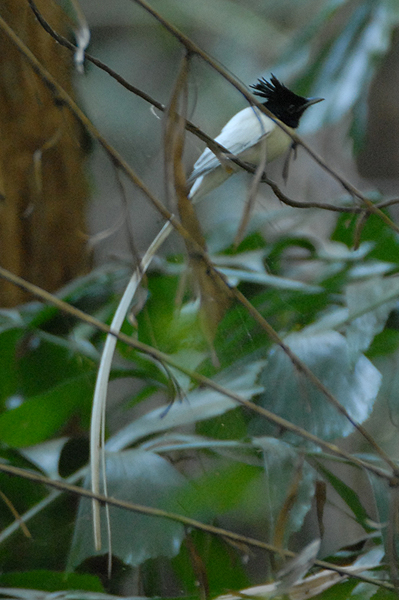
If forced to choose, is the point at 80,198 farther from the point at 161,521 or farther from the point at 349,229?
the point at 161,521

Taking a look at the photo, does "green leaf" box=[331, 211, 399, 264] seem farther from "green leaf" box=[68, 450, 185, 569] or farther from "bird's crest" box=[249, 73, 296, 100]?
"green leaf" box=[68, 450, 185, 569]

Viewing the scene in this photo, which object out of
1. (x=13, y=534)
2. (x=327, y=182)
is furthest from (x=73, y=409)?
(x=327, y=182)

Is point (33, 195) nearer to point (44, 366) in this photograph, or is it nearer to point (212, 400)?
point (44, 366)

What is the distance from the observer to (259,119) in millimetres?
493

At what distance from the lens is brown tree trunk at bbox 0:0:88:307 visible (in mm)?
1215

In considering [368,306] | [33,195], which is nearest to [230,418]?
[368,306]

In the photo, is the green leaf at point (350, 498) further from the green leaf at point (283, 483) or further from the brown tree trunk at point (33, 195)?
the brown tree trunk at point (33, 195)

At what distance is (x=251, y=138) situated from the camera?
1.81 ft

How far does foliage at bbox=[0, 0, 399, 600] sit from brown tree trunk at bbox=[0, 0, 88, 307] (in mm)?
285

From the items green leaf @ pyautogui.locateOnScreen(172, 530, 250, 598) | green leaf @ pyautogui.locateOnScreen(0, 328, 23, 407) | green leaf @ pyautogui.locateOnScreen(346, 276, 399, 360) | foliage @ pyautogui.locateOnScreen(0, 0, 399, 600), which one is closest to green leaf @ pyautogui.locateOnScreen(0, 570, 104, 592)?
foliage @ pyautogui.locateOnScreen(0, 0, 399, 600)

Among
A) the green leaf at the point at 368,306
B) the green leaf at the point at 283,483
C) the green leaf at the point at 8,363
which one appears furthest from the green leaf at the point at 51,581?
the green leaf at the point at 368,306

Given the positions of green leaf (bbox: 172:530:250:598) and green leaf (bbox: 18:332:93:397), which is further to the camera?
green leaf (bbox: 18:332:93:397)

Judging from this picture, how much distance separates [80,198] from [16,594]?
82 centimetres

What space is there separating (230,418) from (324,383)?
13 centimetres
